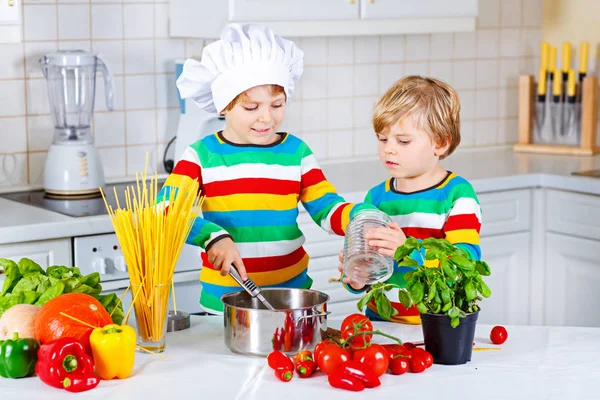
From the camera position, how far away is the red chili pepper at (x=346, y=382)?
141cm

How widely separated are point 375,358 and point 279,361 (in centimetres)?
15

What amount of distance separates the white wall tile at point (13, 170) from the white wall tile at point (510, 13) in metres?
1.98

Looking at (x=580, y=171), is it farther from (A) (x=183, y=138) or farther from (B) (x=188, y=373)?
(B) (x=188, y=373)

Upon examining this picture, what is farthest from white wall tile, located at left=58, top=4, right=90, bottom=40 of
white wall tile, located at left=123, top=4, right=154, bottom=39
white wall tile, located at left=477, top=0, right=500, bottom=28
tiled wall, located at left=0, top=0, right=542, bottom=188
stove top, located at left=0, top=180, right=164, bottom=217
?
white wall tile, located at left=477, top=0, right=500, bottom=28

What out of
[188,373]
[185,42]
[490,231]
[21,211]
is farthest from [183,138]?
[188,373]

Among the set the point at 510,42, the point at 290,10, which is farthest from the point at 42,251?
the point at 510,42

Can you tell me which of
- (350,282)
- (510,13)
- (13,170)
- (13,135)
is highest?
(510,13)

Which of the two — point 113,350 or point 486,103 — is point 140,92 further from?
point 113,350

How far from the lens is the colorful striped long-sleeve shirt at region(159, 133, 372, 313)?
78.7 inches

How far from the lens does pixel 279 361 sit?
4.83 feet

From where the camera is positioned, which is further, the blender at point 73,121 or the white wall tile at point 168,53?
the white wall tile at point 168,53

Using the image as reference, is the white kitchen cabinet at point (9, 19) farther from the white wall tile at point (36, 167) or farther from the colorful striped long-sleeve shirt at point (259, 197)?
the colorful striped long-sleeve shirt at point (259, 197)

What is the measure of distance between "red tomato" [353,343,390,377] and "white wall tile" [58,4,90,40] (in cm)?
186

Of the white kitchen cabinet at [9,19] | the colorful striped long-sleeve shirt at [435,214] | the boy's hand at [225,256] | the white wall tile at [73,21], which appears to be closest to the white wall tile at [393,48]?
the white wall tile at [73,21]
